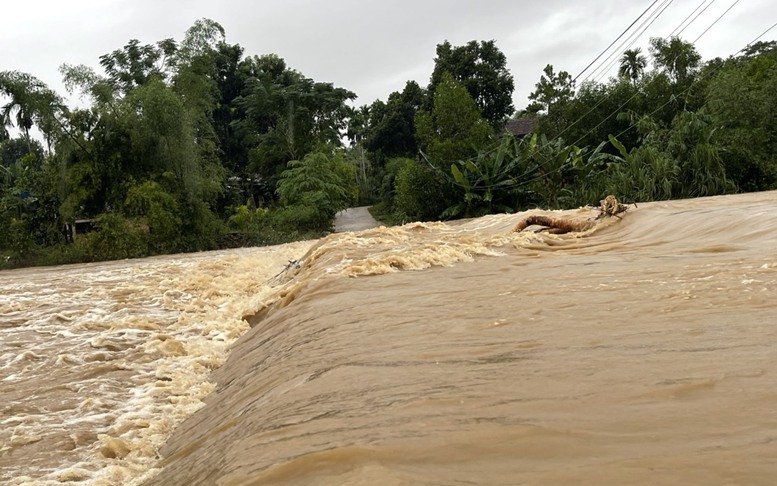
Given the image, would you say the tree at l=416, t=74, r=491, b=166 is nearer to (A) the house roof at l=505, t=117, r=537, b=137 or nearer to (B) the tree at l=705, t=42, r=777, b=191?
(B) the tree at l=705, t=42, r=777, b=191

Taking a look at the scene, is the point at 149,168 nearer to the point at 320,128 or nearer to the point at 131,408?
the point at 320,128

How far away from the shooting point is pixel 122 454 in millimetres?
2480

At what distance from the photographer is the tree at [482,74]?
2798 cm

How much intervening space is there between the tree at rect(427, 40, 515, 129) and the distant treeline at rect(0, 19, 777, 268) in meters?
6.20

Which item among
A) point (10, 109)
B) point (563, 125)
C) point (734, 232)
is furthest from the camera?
point (563, 125)

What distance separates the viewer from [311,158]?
22.4 m

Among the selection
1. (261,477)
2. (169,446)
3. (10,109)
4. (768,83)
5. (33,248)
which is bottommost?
(169,446)

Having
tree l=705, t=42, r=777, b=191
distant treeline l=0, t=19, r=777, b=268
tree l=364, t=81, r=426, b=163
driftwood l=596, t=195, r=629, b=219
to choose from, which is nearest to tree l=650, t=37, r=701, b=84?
distant treeline l=0, t=19, r=777, b=268

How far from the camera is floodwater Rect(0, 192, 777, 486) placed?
148 centimetres

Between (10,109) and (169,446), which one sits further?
(10,109)

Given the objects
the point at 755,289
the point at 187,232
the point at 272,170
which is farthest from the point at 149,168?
the point at 755,289

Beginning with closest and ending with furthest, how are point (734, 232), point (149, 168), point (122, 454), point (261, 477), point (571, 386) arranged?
point (261, 477)
point (571, 386)
point (122, 454)
point (734, 232)
point (149, 168)

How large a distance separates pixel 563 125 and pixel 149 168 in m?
13.4

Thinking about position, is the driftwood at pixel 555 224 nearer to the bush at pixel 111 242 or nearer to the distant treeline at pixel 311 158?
the distant treeline at pixel 311 158
